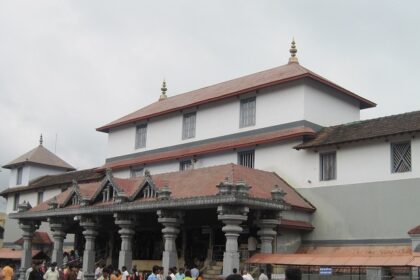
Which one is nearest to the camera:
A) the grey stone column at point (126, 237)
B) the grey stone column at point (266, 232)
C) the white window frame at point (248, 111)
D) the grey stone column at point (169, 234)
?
the grey stone column at point (266, 232)

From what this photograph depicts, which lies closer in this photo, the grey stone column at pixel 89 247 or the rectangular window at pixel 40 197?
the grey stone column at pixel 89 247

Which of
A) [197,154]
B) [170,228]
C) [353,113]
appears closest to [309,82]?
[353,113]

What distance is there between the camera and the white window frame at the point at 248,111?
33.1 metres

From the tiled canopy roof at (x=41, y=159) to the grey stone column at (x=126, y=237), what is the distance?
2757 centimetres

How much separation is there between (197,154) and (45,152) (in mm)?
25495

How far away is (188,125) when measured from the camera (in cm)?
3706

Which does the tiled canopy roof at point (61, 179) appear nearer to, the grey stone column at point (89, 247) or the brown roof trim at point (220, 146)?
the brown roof trim at point (220, 146)

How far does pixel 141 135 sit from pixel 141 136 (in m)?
0.07

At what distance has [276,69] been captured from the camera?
3556 cm

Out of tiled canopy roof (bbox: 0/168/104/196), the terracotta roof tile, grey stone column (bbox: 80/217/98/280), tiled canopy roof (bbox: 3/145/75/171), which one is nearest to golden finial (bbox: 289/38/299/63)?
grey stone column (bbox: 80/217/98/280)

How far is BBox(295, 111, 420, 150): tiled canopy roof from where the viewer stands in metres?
26.3

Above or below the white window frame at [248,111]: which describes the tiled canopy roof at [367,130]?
below

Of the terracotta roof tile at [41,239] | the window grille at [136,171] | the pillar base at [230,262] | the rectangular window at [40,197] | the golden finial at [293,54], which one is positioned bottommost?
the pillar base at [230,262]

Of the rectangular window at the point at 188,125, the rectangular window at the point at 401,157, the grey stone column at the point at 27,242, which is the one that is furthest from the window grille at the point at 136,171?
the rectangular window at the point at 401,157
